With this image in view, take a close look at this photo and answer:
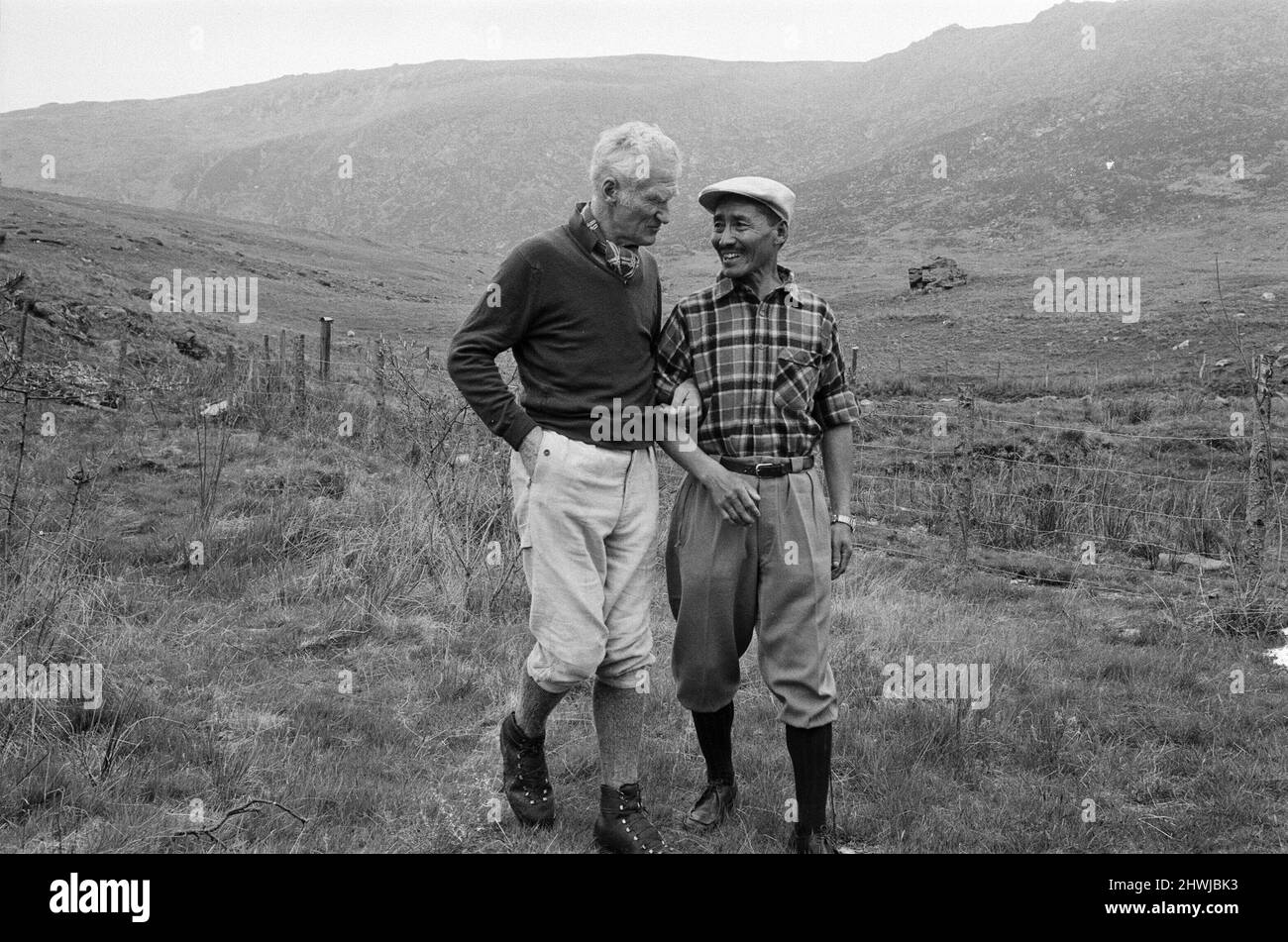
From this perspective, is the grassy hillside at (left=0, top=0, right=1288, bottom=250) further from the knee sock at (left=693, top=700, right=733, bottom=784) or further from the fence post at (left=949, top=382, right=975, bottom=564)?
the knee sock at (left=693, top=700, right=733, bottom=784)

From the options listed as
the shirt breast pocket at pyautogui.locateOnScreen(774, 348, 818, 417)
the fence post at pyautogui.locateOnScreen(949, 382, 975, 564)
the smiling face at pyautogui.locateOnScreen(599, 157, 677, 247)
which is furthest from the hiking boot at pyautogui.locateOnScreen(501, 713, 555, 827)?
the fence post at pyautogui.locateOnScreen(949, 382, 975, 564)

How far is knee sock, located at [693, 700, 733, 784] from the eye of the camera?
11.1ft

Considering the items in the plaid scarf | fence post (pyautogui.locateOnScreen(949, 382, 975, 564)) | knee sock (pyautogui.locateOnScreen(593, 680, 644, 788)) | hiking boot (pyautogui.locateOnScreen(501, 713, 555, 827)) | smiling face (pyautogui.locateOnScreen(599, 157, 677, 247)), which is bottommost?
hiking boot (pyautogui.locateOnScreen(501, 713, 555, 827))

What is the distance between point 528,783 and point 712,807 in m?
0.60

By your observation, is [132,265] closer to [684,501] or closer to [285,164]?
[684,501]

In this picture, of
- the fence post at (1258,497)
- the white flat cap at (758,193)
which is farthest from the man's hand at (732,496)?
the fence post at (1258,497)

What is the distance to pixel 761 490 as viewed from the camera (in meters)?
3.10

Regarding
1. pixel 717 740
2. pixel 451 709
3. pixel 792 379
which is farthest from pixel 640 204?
pixel 451 709

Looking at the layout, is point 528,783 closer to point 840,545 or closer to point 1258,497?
point 840,545

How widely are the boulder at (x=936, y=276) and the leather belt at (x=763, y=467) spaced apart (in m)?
28.8

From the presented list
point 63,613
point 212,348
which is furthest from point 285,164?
point 63,613

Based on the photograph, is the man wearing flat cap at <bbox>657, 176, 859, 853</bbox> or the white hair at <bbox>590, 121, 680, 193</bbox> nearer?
the white hair at <bbox>590, 121, 680, 193</bbox>

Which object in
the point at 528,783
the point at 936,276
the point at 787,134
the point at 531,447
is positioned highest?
the point at 787,134

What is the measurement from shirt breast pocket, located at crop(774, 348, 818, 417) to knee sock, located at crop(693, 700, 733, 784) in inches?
37.9
